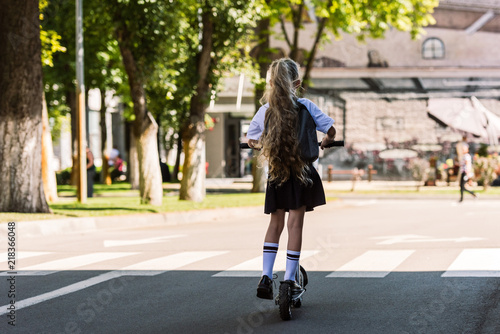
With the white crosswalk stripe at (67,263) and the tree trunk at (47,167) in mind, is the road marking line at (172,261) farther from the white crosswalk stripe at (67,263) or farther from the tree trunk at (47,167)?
the tree trunk at (47,167)

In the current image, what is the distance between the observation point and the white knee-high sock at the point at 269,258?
6422mm

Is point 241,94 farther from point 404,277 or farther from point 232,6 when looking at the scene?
point 404,277

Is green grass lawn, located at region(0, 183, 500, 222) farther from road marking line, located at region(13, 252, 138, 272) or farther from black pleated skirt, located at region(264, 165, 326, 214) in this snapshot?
black pleated skirt, located at region(264, 165, 326, 214)

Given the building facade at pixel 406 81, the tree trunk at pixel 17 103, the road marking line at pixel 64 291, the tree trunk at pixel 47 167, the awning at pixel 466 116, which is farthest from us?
the building facade at pixel 406 81

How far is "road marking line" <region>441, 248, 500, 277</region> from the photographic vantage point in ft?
27.7

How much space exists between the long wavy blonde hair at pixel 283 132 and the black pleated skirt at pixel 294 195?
0.19 ft

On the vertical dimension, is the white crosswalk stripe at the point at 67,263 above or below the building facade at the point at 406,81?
below

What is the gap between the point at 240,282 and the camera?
8.18m

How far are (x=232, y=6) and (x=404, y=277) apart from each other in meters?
13.1

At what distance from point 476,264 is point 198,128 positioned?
13.1 m

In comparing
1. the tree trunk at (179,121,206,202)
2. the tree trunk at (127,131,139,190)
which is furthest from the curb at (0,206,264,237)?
the tree trunk at (127,131,139,190)

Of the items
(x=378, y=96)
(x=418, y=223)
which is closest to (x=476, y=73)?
(x=378, y=96)

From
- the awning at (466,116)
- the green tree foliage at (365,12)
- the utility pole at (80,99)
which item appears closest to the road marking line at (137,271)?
the utility pole at (80,99)

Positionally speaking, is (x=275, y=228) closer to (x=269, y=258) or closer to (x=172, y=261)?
(x=269, y=258)
